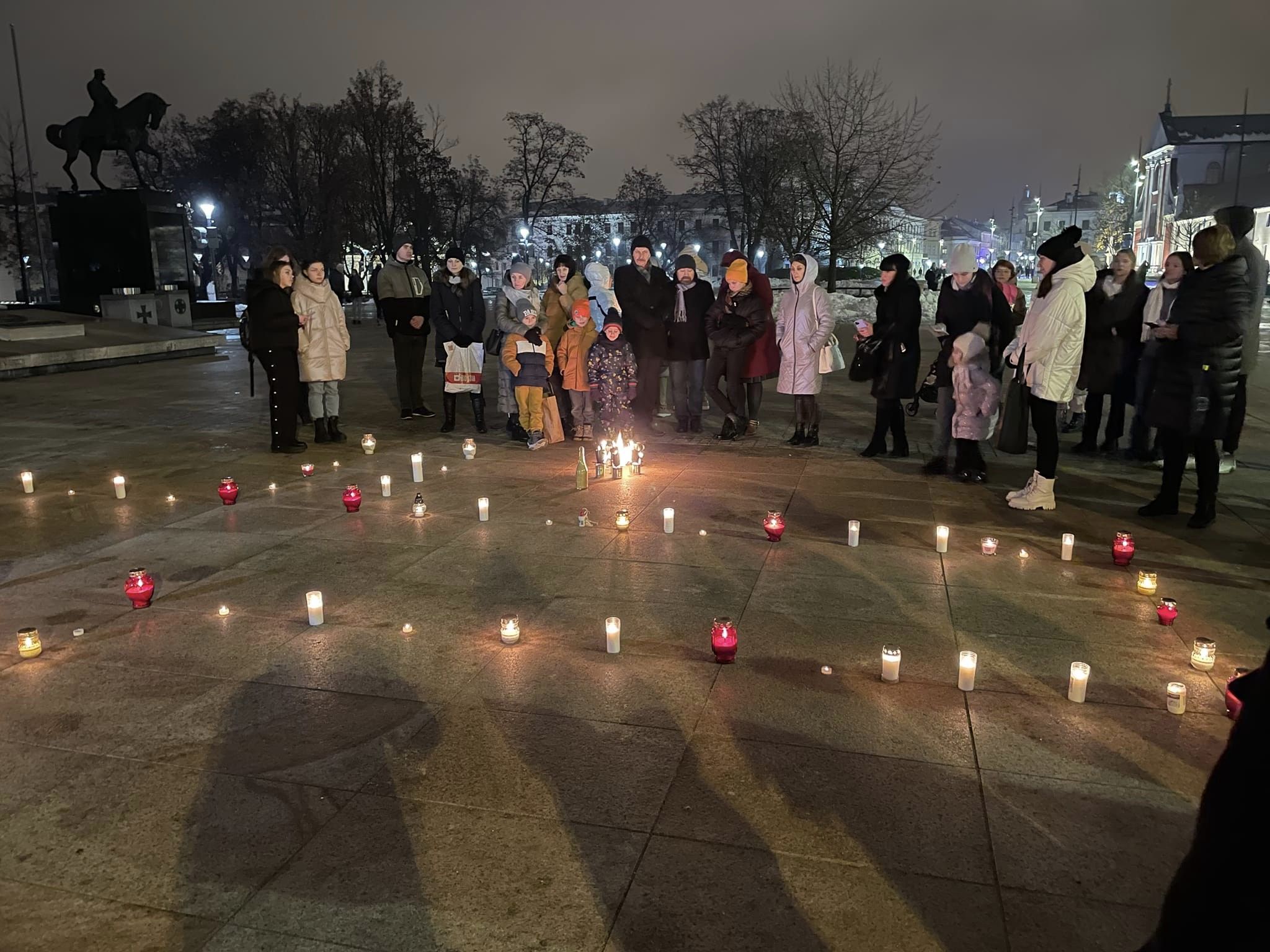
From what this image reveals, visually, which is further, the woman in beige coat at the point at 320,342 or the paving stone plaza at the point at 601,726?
the woman in beige coat at the point at 320,342

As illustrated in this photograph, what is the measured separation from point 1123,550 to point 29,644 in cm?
585

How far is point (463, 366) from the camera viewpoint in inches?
395

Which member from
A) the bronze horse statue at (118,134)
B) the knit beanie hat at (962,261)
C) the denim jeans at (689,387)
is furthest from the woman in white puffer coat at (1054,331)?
the bronze horse statue at (118,134)

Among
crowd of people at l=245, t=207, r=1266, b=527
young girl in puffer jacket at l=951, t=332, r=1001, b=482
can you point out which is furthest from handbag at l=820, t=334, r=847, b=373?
young girl in puffer jacket at l=951, t=332, r=1001, b=482

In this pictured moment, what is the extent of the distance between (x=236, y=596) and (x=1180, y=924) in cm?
476

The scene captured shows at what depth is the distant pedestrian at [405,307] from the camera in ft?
34.0

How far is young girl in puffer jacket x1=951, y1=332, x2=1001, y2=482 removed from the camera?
756 cm

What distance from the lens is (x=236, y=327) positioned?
3030 centimetres

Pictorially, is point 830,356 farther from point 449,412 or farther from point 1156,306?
point 449,412

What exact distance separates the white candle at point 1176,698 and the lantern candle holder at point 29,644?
494 cm

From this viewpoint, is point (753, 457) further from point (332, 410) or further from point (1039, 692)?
point (1039, 692)

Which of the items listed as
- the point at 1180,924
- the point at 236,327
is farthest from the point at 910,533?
the point at 236,327

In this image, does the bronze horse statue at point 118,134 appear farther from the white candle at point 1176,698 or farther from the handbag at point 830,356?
the white candle at point 1176,698

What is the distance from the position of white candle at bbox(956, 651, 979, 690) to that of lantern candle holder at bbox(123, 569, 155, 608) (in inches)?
161
